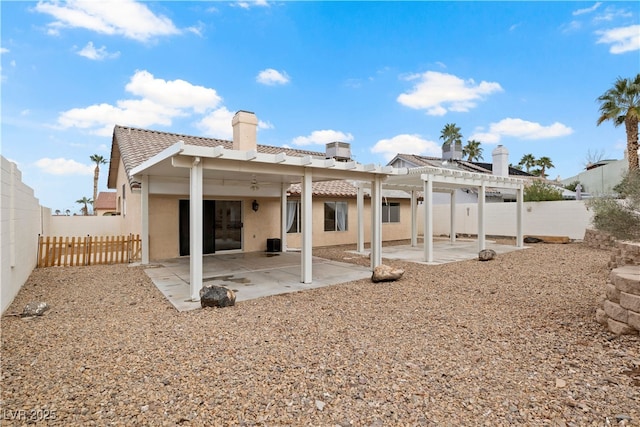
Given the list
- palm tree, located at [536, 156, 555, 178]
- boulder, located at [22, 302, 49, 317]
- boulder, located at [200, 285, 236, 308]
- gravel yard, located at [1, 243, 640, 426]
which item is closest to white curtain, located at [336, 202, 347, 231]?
gravel yard, located at [1, 243, 640, 426]

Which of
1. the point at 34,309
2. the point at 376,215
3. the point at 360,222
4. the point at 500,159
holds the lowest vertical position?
the point at 34,309

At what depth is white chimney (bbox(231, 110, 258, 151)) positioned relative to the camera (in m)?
8.84

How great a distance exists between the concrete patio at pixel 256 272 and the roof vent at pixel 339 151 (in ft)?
21.7

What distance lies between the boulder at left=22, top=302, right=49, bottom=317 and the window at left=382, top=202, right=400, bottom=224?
49.4ft

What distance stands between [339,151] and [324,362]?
49.1ft

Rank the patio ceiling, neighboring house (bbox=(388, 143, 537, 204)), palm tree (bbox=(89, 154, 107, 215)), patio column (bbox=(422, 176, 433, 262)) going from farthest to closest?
1. palm tree (bbox=(89, 154, 107, 215))
2. neighboring house (bbox=(388, 143, 537, 204))
3. patio column (bbox=(422, 176, 433, 262))
4. the patio ceiling

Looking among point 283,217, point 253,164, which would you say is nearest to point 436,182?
point 283,217

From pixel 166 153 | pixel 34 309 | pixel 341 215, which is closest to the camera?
pixel 34 309

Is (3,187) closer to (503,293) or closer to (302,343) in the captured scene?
(302,343)

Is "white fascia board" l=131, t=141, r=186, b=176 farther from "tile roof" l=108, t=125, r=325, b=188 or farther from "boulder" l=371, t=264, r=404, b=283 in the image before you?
"boulder" l=371, t=264, r=404, b=283

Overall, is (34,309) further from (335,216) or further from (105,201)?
(105,201)

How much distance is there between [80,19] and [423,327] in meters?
11.9

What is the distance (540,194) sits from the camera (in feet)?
56.8

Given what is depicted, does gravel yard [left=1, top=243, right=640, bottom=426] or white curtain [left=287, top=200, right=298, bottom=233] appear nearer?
gravel yard [left=1, top=243, right=640, bottom=426]
